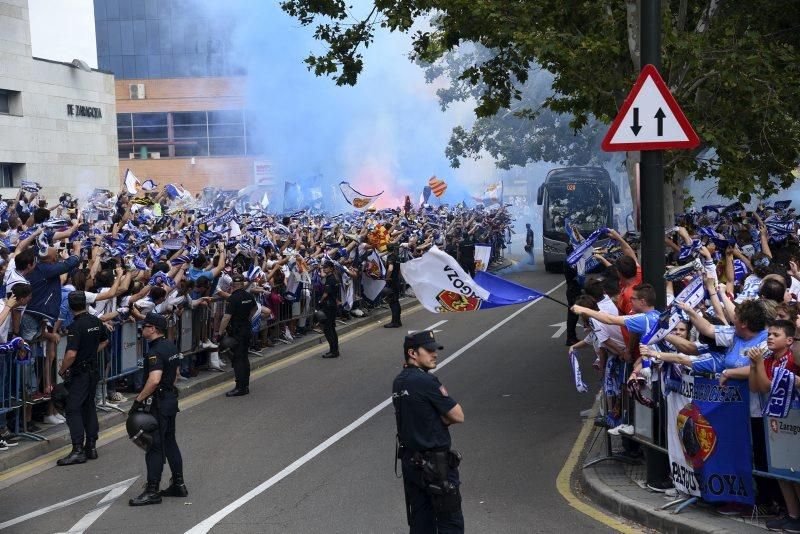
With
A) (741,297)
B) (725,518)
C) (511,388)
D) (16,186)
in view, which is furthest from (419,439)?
(16,186)

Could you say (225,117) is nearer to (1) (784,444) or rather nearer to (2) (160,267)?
(2) (160,267)

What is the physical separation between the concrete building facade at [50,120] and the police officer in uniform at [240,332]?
96.3 feet

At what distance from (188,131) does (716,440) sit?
67.6 metres

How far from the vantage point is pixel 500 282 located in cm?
988

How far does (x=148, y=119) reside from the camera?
240 feet

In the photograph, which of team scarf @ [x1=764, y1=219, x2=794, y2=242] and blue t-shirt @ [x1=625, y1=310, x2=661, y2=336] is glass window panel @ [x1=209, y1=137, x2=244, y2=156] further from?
blue t-shirt @ [x1=625, y1=310, x2=661, y2=336]

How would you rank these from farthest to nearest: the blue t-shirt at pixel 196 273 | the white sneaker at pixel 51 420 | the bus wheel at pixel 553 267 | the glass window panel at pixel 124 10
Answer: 1. the glass window panel at pixel 124 10
2. the bus wheel at pixel 553 267
3. the blue t-shirt at pixel 196 273
4. the white sneaker at pixel 51 420

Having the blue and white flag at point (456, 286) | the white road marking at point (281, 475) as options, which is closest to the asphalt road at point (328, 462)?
the white road marking at point (281, 475)

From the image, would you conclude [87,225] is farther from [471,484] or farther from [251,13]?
[251,13]

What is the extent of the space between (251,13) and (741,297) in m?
55.3

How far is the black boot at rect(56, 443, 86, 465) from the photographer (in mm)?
10680

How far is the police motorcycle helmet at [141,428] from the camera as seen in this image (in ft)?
29.4

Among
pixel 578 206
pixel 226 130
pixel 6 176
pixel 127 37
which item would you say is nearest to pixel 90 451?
pixel 578 206

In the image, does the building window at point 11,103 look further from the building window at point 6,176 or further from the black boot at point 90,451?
the black boot at point 90,451
